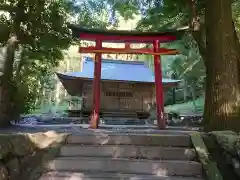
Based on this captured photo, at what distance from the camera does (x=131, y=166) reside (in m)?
5.28

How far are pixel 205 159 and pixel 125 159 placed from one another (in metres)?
1.42

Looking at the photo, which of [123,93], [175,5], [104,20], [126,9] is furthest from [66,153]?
[123,93]

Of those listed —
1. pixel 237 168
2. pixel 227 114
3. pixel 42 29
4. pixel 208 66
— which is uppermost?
pixel 42 29

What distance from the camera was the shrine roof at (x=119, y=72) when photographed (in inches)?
734

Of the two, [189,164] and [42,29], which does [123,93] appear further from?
[189,164]

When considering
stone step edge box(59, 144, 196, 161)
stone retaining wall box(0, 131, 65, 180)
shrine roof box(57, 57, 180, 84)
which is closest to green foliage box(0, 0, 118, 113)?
shrine roof box(57, 57, 180, 84)

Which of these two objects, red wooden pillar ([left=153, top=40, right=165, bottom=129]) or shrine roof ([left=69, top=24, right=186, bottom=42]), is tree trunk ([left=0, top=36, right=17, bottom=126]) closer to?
shrine roof ([left=69, top=24, right=186, bottom=42])

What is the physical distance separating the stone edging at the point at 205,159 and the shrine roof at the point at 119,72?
503 inches

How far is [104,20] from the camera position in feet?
47.3

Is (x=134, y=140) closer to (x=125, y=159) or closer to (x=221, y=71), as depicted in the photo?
(x=125, y=159)

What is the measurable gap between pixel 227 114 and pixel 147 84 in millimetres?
12554

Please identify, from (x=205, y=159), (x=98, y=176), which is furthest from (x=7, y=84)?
(x=205, y=159)

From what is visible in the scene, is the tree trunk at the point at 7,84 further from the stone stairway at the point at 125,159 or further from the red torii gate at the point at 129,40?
the stone stairway at the point at 125,159

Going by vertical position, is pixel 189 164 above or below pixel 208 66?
below
